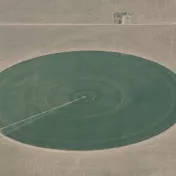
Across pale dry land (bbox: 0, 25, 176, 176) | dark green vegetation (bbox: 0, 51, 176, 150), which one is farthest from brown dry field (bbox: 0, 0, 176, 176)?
dark green vegetation (bbox: 0, 51, 176, 150)

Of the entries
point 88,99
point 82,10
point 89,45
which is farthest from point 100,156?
point 82,10

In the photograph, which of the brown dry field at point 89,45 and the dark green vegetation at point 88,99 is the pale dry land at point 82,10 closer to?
the brown dry field at point 89,45

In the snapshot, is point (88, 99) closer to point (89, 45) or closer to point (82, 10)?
point (89, 45)

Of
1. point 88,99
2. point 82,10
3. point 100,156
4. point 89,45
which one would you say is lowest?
point 100,156

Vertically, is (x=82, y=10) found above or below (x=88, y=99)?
above

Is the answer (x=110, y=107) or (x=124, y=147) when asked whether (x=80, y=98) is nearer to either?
(x=110, y=107)

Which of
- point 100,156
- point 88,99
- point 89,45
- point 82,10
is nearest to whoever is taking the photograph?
point 100,156

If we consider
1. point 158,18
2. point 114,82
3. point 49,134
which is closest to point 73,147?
point 49,134
